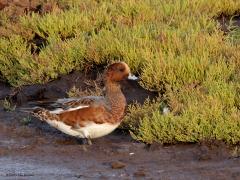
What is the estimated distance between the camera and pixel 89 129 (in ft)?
25.2

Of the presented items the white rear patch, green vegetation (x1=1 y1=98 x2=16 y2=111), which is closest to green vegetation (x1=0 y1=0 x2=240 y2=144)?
the white rear patch

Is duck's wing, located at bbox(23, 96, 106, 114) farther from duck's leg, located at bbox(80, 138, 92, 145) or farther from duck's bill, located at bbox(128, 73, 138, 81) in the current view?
duck's bill, located at bbox(128, 73, 138, 81)

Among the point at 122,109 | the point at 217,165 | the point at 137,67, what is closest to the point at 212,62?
the point at 137,67

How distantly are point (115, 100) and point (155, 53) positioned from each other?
5.01ft

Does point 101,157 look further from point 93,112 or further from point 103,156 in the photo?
point 93,112

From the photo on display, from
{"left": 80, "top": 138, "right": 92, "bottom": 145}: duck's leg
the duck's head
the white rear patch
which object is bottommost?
{"left": 80, "top": 138, "right": 92, "bottom": 145}: duck's leg

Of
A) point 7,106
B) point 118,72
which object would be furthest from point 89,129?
point 7,106

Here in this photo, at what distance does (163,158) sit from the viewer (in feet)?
23.8

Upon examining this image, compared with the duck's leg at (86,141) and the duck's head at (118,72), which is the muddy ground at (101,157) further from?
the duck's head at (118,72)

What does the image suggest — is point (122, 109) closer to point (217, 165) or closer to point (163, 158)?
point (163, 158)

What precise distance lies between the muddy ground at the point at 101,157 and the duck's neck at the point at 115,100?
0.34 metres

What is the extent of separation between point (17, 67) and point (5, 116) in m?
1.27

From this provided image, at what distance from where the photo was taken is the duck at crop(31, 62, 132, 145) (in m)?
7.66

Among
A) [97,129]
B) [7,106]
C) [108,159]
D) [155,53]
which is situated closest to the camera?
[108,159]
